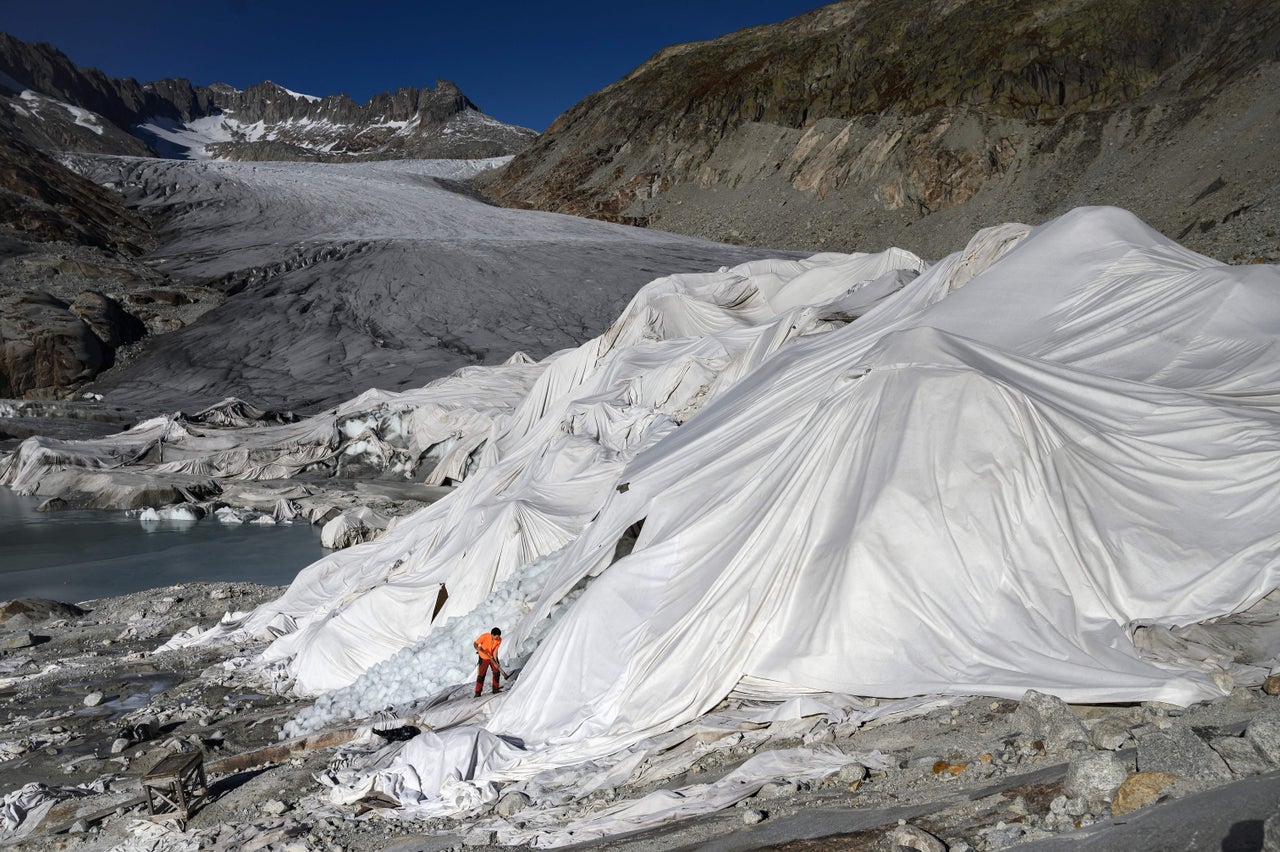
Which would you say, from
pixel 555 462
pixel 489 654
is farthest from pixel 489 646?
pixel 555 462

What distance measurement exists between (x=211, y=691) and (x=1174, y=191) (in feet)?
126

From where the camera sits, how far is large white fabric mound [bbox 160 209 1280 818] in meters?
6.68

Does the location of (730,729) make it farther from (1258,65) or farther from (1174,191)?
(1258,65)

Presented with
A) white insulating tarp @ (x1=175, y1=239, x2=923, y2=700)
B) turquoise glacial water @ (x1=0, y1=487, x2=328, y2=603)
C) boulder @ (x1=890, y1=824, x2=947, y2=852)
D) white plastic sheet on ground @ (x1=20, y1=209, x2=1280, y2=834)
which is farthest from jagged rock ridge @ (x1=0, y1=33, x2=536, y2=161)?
boulder @ (x1=890, y1=824, x2=947, y2=852)

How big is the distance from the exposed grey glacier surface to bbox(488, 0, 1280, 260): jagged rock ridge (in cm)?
815

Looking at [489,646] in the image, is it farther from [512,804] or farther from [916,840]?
[916,840]

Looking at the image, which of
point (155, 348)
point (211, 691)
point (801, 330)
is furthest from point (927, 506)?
point (155, 348)

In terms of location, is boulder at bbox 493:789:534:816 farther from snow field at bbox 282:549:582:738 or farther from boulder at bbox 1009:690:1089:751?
boulder at bbox 1009:690:1089:751

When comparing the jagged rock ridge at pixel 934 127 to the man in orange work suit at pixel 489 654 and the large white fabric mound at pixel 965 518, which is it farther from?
the man in orange work suit at pixel 489 654

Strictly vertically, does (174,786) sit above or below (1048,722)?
below

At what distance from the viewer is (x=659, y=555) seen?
8.32 m

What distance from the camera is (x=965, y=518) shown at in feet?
23.7

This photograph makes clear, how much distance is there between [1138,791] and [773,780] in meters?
2.19

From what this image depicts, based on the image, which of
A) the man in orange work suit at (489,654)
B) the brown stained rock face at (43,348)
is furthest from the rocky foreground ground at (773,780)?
the brown stained rock face at (43,348)
